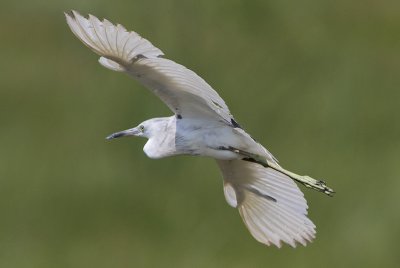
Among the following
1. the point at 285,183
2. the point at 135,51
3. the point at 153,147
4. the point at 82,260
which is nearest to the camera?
the point at 135,51

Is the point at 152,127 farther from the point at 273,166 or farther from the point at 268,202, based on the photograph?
Result: the point at 268,202

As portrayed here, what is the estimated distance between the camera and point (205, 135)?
4785 millimetres

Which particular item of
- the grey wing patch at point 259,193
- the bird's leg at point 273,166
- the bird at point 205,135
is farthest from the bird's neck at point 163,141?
the grey wing patch at point 259,193

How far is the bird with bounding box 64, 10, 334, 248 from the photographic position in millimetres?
4449

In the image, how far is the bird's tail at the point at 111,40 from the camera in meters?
4.39

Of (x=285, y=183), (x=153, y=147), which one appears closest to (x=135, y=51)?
(x=153, y=147)

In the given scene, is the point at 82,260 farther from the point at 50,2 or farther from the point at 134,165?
the point at 50,2

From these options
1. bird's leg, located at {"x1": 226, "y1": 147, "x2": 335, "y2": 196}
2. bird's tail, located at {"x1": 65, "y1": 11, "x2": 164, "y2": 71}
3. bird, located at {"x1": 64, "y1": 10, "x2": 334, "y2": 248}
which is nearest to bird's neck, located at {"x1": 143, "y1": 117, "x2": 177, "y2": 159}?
bird, located at {"x1": 64, "y1": 10, "x2": 334, "y2": 248}

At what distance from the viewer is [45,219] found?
7.62 meters

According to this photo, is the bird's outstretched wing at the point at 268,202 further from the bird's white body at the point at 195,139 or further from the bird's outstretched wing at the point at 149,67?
the bird's outstretched wing at the point at 149,67

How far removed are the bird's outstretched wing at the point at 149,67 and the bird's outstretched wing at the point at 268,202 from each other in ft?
1.63

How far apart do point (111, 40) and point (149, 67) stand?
6.4 inches

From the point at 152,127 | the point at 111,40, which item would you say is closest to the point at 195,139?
the point at 152,127

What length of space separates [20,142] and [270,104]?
4.28 feet
